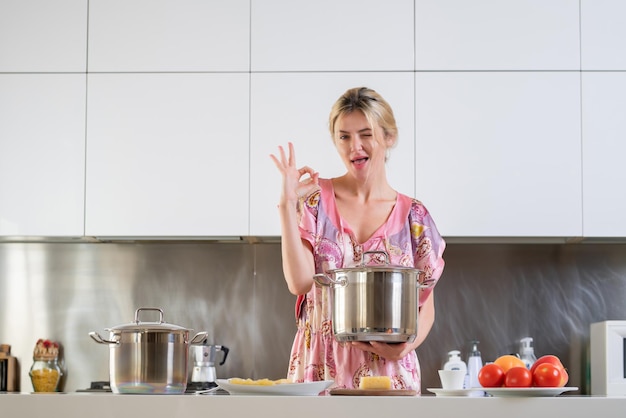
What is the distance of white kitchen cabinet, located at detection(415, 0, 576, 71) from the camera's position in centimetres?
330

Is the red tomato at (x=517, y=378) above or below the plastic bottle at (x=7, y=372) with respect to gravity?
above

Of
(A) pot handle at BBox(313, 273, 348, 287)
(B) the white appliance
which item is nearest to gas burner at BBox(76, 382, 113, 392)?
(B) the white appliance

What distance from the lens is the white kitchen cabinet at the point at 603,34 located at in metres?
3.29

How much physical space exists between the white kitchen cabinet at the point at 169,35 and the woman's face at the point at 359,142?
2.58ft

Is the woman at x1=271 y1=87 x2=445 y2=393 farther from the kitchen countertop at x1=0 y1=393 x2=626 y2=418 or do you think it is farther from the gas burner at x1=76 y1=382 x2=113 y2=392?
the gas burner at x1=76 y1=382 x2=113 y2=392

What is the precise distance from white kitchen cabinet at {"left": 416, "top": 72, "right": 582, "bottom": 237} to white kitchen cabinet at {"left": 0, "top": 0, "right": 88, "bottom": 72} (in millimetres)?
1230

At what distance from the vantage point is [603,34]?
3.30 m

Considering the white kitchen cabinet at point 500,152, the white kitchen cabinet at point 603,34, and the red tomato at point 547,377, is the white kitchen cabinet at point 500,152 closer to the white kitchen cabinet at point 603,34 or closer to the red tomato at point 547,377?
the white kitchen cabinet at point 603,34

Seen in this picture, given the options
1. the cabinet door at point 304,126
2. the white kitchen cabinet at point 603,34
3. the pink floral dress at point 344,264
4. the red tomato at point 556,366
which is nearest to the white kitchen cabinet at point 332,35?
the cabinet door at point 304,126

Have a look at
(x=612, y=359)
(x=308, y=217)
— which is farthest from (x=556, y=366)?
(x=612, y=359)

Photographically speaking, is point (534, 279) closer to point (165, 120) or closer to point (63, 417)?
point (165, 120)

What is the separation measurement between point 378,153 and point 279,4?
92 cm

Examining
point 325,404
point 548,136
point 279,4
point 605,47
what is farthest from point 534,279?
point 325,404

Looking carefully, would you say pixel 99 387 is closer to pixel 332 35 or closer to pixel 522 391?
pixel 332 35
